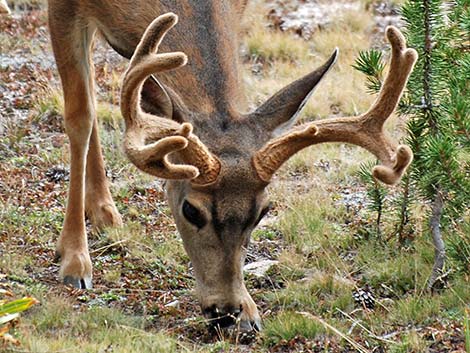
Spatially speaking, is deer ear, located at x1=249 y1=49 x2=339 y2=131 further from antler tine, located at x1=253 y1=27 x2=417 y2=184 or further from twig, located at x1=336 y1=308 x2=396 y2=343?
twig, located at x1=336 y1=308 x2=396 y2=343

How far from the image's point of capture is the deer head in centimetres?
681

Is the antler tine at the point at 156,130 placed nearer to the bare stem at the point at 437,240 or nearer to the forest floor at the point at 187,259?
the forest floor at the point at 187,259

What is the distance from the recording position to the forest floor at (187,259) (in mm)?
7086

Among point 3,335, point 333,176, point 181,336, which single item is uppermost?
point 3,335

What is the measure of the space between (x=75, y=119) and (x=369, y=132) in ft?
9.80

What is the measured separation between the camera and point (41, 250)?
356 inches

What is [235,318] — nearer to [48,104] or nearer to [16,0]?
[48,104]

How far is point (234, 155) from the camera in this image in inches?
285

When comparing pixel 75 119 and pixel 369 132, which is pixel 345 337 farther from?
pixel 75 119

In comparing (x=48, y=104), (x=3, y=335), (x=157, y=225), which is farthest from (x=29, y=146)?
(x=3, y=335)

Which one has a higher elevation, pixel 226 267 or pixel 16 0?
pixel 226 267

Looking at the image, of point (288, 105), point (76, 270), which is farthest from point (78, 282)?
point (288, 105)

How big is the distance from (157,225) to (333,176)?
191cm

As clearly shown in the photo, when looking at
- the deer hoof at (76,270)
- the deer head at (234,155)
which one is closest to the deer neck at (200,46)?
the deer head at (234,155)
